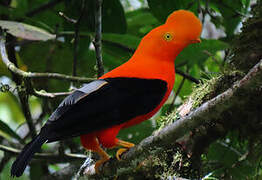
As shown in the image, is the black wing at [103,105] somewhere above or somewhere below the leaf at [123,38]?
above

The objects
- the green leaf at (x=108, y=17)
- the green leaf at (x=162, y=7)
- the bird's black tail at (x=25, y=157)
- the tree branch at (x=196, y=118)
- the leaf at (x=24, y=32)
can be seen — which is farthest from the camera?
the green leaf at (x=108, y=17)

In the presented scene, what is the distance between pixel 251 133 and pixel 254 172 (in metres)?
0.88

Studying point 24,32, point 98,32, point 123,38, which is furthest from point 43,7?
point 98,32

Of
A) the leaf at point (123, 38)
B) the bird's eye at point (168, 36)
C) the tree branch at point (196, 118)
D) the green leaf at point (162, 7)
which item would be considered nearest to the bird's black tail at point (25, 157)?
the tree branch at point (196, 118)

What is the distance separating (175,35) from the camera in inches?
114

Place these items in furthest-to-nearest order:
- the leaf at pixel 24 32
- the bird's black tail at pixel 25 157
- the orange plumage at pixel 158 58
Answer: the leaf at pixel 24 32 → the orange plumage at pixel 158 58 → the bird's black tail at pixel 25 157

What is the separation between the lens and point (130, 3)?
6523 mm

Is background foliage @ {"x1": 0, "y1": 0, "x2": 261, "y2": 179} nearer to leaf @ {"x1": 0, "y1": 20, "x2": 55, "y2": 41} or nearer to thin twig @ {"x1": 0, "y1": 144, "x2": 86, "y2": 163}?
leaf @ {"x1": 0, "y1": 20, "x2": 55, "y2": 41}

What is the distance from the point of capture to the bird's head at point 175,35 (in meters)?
2.87

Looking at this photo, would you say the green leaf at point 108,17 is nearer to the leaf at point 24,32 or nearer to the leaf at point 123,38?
the leaf at point 123,38

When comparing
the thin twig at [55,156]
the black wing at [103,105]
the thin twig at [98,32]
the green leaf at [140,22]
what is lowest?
the thin twig at [55,156]

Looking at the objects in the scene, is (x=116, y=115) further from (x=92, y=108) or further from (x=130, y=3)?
(x=130, y=3)

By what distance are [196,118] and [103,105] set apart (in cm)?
75

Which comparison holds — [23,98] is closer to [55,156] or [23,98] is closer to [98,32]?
[55,156]
